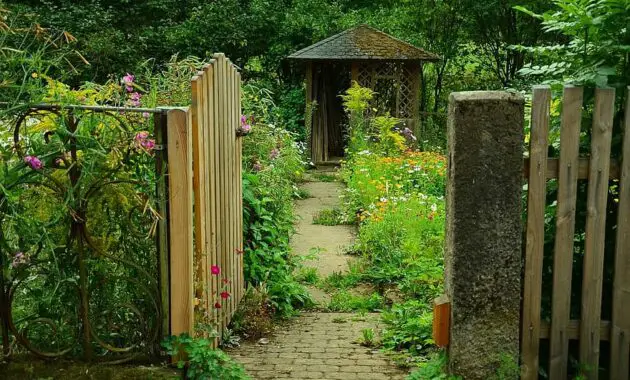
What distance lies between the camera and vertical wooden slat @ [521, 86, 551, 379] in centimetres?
381

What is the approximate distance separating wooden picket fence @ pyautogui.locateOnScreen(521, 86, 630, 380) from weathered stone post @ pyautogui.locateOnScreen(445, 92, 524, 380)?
8cm

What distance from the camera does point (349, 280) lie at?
7277 mm

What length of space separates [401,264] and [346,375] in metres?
2.76

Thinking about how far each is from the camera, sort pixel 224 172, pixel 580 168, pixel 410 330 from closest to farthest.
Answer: pixel 580 168 < pixel 224 172 < pixel 410 330

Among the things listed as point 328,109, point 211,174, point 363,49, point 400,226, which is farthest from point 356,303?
point 328,109

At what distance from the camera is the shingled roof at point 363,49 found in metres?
15.7

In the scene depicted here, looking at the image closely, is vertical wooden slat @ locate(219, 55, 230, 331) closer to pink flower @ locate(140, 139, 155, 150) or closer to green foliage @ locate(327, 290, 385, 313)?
pink flower @ locate(140, 139, 155, 150)

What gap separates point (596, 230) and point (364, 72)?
13121 mm

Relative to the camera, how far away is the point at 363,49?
15.9 metres

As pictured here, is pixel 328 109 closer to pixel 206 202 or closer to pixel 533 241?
pixel 206 202

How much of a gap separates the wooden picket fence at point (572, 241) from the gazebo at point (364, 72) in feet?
38.7

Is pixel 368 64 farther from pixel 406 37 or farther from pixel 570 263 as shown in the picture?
pixel 570 263

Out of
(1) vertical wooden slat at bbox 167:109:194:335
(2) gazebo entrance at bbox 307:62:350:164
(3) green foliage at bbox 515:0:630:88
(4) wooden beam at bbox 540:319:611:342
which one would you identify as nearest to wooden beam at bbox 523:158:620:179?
(3) green foliage at bbox 515:0:630:88

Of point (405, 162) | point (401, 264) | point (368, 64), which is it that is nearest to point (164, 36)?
point (368, 64)
